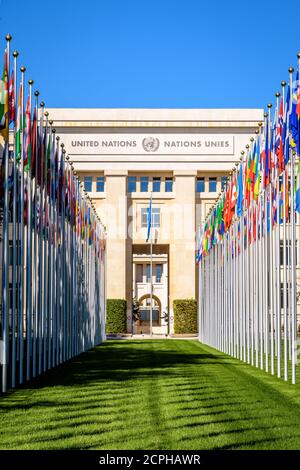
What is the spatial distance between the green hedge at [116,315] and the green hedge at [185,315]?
443 centimetres

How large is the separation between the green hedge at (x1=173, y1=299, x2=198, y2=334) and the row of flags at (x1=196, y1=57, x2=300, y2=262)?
36.3 m

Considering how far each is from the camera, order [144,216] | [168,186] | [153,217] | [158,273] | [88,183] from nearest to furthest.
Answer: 1. [153,217]
2. [144,216]
3. [88,183]
4. [168,186]
5. [158,273]

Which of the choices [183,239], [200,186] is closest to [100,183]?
[200,186]

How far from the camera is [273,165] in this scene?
21.7 m

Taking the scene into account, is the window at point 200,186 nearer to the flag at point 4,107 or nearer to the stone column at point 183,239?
the stone column at point 183,239

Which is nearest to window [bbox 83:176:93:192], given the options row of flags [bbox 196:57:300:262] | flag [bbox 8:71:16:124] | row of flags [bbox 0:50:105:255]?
row of flags [bbox 0:50:105:255]

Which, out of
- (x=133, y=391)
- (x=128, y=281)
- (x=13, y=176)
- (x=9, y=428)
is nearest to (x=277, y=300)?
(x=133, y=391)

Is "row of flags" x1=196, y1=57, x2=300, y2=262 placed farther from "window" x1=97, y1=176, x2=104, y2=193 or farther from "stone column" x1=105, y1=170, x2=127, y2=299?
"window" x1=97, y1=176, x2=104, y2=193

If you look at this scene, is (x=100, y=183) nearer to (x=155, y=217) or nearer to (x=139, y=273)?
(x=155, y=217)

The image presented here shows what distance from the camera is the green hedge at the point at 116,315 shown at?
6556 cm

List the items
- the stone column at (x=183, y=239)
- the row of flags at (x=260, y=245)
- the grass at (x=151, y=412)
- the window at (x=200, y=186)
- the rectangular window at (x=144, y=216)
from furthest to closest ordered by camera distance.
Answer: the window at (x=200, y=186)
the rectangular window at (x=144, y=216)
the stone column at (x=183, y=239)
the row of flags at (x=260, y=245)
the grass at (x=151, y=412)

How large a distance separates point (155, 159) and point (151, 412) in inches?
2296

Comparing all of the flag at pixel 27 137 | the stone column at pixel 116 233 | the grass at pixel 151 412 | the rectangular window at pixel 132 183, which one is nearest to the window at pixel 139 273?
the rectangular window at pixel 132 183

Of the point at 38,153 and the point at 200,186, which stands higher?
the point at 200,186
